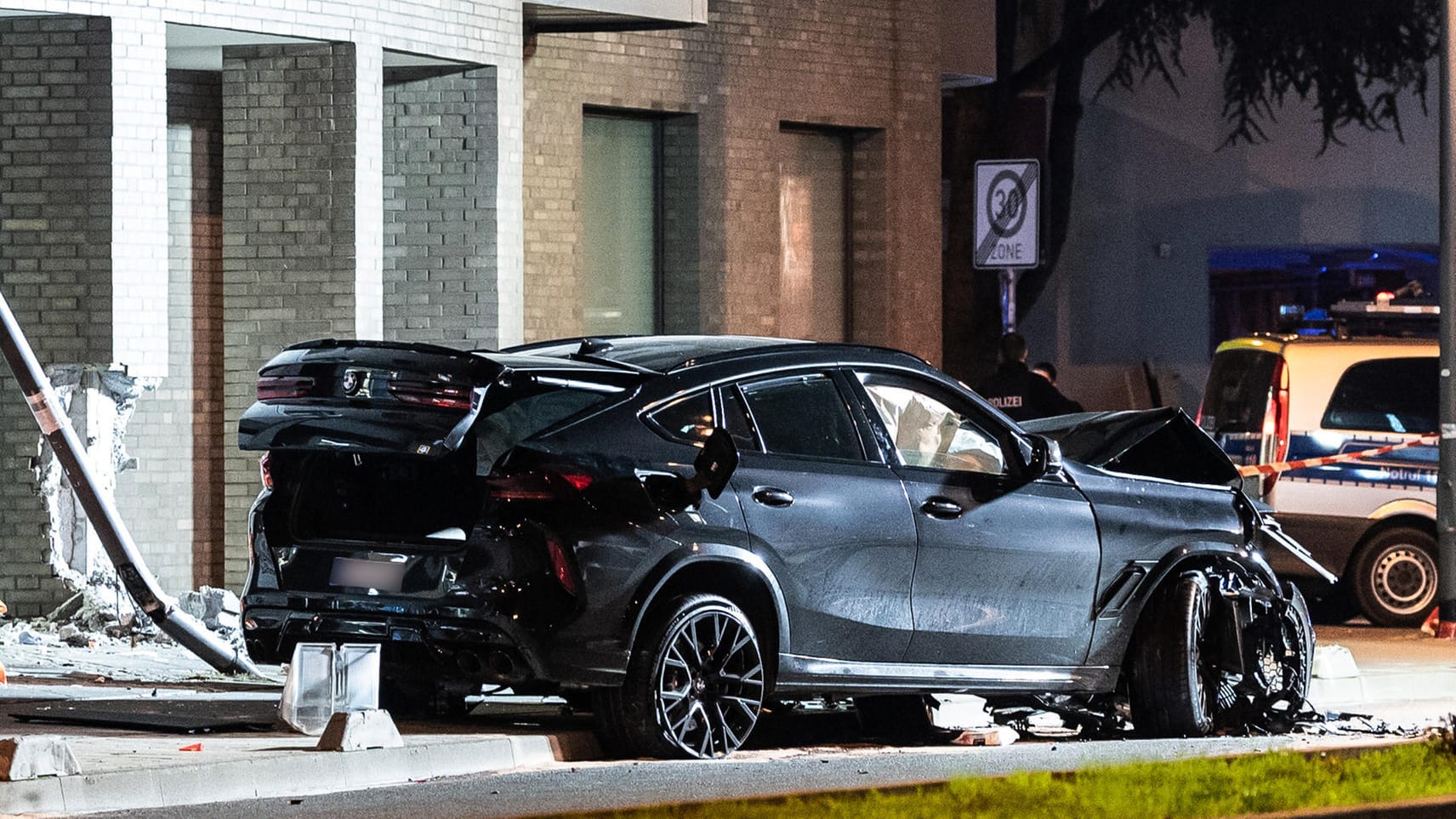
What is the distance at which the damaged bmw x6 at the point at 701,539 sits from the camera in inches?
380

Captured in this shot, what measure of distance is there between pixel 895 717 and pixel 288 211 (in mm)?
5939

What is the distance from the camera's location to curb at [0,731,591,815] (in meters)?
8.60

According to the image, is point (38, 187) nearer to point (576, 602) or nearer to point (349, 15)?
point (349, 15)

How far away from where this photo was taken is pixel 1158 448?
11906 mm

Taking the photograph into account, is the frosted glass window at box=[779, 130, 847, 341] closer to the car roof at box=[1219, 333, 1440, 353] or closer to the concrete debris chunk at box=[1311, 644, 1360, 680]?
the car roof at box=[1219, 333, 1440, 353]

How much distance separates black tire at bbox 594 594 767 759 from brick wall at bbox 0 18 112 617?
5485 millimetres

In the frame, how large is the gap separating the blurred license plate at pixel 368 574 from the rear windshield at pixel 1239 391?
9390 millimetres

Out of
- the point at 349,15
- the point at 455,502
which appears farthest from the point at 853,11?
the point at 455,502

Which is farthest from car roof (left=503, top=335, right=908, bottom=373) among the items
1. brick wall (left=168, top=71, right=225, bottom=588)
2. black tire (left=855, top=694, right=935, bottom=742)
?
brick wall (left=168, top=71, right=225, bottom=588)

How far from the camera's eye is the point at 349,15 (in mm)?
15656

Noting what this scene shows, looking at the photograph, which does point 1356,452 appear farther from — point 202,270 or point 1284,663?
point 202,270

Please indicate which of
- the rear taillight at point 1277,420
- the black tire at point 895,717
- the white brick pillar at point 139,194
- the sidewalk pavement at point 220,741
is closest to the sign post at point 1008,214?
the rear taillight at point 1277,420

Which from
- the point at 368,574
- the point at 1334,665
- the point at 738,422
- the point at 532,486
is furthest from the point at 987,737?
the point at 368,574

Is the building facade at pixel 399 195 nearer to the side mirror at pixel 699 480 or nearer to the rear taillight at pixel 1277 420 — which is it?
the rear taillight at pixel 1277 420
